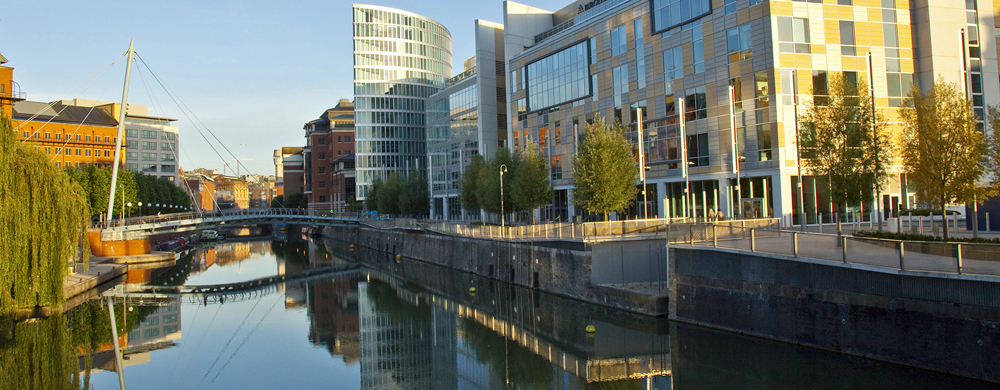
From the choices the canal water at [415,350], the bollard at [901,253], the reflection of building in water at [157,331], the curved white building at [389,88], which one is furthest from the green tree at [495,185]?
the curved white building at [389,88]

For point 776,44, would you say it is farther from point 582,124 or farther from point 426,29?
point 426,29

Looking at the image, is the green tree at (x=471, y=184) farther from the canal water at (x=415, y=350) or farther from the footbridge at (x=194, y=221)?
the footbridge at (x=194, y=221)

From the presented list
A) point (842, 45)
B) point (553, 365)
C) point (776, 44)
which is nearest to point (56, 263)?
point (553, 365)

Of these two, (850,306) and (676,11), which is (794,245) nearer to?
(850,306)

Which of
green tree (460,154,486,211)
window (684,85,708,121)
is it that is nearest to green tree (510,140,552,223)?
window (684,85,708,121)

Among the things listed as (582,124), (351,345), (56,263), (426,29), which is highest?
(426,29)

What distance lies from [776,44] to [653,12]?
10.2m

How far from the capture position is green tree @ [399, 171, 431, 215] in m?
79.8

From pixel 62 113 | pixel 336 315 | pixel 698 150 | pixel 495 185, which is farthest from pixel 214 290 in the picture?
pixel 62 113

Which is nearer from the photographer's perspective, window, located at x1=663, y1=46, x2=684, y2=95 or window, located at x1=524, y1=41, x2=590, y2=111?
window, located at x1=663, y1=46, x2=684, y2=95

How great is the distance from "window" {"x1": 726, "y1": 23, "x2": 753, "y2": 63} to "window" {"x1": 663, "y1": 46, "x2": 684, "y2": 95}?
380 cm

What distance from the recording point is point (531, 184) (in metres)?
47.2

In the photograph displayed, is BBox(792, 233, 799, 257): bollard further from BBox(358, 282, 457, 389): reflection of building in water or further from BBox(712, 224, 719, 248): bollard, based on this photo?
BBox(358, 282, 457, 389): reflection of building in water

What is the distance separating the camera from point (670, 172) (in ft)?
146
